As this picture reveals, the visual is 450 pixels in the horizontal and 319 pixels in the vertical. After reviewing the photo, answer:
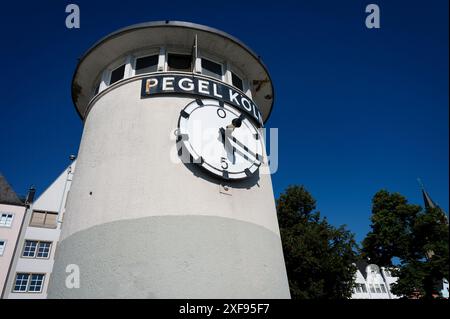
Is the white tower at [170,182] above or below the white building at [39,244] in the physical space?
below

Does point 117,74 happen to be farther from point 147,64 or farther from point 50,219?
point 50,219

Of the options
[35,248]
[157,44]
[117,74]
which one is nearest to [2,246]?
[35,248]

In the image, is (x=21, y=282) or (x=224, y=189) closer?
(x=224, y=189)

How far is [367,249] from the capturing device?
24953 millimetres

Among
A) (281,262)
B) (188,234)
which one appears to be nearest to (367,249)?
(281,262)

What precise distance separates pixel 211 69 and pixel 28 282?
1116 inches

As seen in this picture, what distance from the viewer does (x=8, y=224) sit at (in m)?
28.5

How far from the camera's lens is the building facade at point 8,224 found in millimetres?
26453

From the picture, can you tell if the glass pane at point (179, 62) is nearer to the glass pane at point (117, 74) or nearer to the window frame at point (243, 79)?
the window frame at point (243, 79)

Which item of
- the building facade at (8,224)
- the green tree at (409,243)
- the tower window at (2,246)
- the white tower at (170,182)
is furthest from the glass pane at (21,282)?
the green tree at (409,243)

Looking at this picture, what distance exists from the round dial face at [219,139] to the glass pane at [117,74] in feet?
8.93

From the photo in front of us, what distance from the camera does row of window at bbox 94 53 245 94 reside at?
8102mm

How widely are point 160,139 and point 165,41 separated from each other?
3417 millimetres
